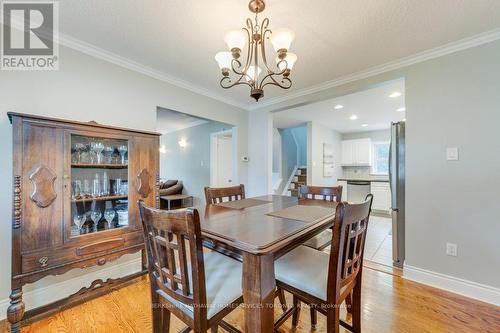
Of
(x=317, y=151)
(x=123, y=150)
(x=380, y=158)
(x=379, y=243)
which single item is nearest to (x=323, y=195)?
(x=379, y=243)

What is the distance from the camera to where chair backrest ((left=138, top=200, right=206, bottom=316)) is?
34.1 inches

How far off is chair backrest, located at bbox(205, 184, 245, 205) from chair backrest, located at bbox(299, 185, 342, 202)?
2.25ft

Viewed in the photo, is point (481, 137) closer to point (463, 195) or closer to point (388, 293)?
point (463, 195)

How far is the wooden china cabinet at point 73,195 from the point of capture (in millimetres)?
1407

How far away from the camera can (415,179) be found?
2.25 meters

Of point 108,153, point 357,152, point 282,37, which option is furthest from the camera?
point 357,152

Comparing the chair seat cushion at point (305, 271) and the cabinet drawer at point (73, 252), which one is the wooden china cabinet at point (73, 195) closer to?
the cabinet drawer at point (73, 252)

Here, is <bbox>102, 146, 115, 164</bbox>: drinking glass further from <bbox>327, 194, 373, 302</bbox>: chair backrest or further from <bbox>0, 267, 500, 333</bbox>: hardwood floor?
<bbox>327, 194, 373, 302</bbox>: chair backrest

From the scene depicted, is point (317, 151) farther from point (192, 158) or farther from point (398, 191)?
point (192, 158)

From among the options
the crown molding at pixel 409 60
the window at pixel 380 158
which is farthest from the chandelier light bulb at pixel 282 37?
the window at pixel 380 158

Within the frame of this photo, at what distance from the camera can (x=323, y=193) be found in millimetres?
2178

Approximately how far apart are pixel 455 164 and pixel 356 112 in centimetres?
267

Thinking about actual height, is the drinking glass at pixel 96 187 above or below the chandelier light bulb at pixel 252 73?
below

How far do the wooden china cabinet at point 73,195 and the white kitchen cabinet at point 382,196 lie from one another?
17.5 feet
